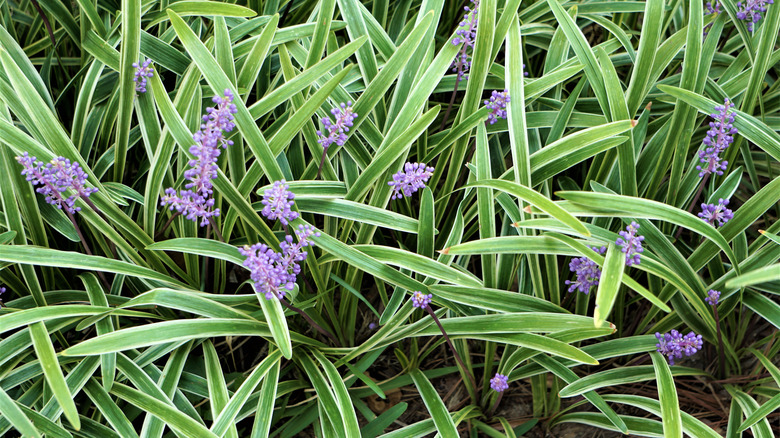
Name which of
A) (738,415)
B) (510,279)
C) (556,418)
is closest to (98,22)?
(510,279)

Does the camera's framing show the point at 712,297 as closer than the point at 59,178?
No

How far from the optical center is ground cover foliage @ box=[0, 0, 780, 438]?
4.63ft

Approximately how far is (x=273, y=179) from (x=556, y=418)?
108cm

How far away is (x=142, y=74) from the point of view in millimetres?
1601

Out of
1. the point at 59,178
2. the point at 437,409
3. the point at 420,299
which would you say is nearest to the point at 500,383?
the point at 437,409

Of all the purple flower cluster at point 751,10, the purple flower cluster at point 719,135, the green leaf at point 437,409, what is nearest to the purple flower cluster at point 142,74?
the green leaf at point 437,409

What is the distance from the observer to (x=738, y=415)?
5.32 feet

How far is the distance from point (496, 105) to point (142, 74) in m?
0.95

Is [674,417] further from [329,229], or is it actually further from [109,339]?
[109,339]

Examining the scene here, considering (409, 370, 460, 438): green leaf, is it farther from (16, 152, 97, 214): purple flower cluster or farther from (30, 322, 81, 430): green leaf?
(16, 152, 97, 214): purple flower cluster

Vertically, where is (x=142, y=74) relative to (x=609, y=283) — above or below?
above

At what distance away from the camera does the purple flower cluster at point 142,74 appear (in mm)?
1601

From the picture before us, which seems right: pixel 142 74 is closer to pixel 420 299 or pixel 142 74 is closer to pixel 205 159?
pixel 205 159

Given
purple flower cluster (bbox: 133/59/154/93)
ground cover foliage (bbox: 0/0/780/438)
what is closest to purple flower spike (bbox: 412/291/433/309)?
ground cover foliage (bbox: 0/0/780/438)
